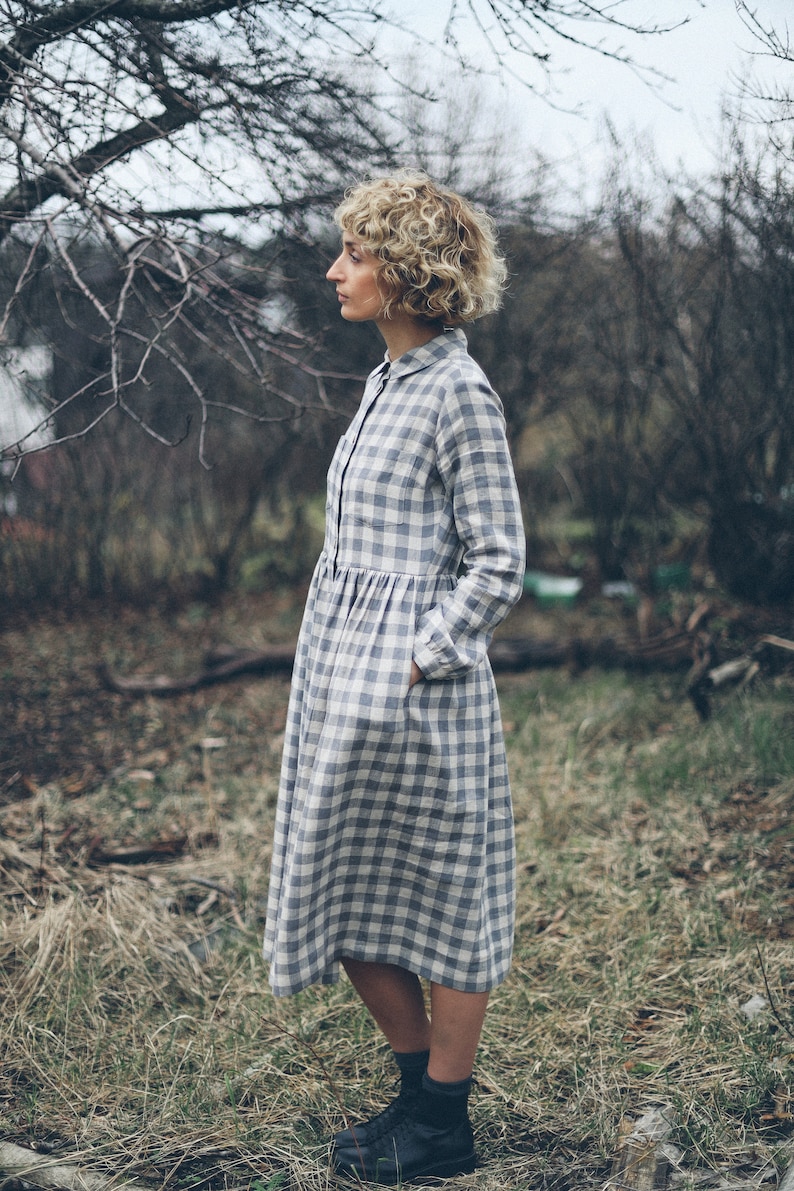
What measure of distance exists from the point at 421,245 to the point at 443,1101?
67.9 inches

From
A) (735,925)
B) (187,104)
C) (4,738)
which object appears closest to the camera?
(187,104)

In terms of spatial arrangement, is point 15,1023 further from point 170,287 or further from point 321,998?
point 170,287

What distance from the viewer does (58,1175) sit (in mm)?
1903

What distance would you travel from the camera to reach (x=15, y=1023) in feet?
7.66

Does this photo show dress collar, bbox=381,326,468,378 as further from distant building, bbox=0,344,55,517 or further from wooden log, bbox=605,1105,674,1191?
wooden log, bbox=605,1105,674,1191

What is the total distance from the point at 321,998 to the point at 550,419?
203 inches

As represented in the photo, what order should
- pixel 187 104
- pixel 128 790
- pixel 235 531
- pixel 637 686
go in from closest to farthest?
1. pixel 187 104
2. pixel 128 790
3. pixel 637 686
4. pixel 235 531

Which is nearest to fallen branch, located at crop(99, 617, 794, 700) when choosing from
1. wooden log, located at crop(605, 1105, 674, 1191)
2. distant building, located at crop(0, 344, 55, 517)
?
distant building, located at crop(0, 344, 55, 517)

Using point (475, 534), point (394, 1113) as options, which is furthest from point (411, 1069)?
point (475, 534)

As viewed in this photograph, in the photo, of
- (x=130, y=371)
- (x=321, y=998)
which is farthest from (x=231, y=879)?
(x=130, y=371)

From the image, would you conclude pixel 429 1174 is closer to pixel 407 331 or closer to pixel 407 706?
pixel 407 706

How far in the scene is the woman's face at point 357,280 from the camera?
5.62ft

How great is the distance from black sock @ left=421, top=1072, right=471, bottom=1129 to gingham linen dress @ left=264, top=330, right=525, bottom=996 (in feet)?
0.79

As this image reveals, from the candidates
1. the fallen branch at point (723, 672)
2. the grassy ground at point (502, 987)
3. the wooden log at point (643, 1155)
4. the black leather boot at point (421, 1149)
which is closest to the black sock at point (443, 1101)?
the black leather boot at point (421, 1149)
